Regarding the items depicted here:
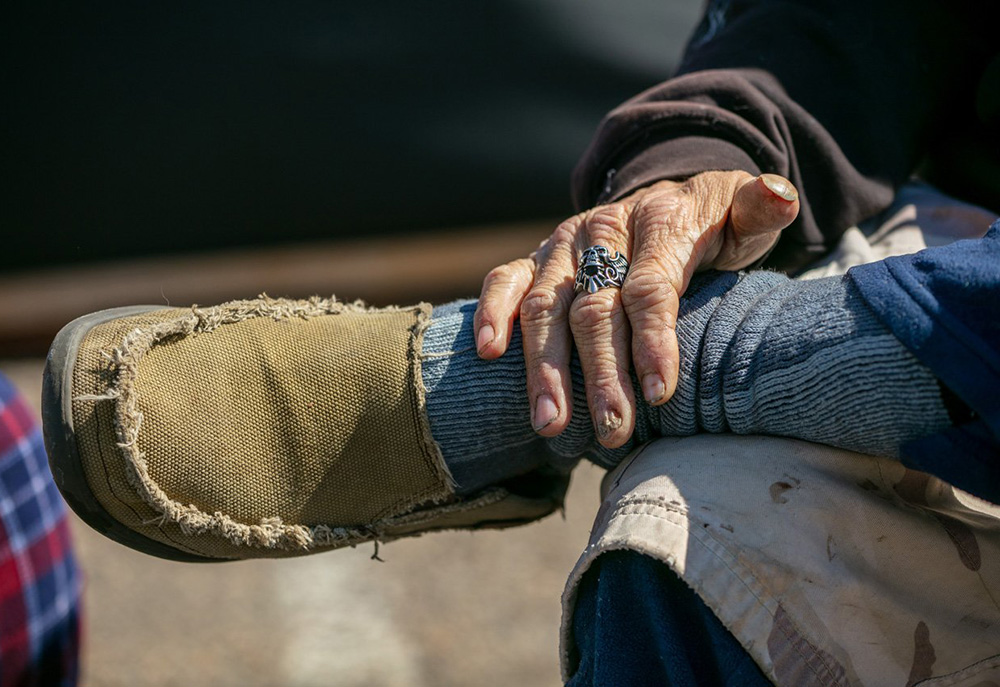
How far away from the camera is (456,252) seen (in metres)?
2.31

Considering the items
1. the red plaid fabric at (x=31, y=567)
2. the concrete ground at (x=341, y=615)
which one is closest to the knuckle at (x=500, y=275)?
the red plaid fabric at (x=31, y=567)

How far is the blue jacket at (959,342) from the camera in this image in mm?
583

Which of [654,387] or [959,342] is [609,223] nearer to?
[654,387]

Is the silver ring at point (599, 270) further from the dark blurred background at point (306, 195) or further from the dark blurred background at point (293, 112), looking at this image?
the dark blurred background at point (293, 112)

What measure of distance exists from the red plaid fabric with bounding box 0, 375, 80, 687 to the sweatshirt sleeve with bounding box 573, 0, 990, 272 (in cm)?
77

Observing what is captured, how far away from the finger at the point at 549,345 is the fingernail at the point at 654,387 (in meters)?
0.06

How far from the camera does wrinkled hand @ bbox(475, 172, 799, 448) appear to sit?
0.70 metres

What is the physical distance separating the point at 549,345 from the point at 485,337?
0.05 metres

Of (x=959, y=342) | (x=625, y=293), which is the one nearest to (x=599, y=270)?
(x=625, y=293)

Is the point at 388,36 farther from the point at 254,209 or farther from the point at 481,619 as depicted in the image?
the point at 481,619

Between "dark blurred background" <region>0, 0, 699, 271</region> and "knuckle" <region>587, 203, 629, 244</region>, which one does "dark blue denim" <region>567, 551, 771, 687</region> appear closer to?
"knuckle" <region>587, 203, 629, 244</region>

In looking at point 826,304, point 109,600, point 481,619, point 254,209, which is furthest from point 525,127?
point 826,304

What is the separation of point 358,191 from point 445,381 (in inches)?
57.5

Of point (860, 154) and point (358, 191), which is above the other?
point (860, 154)
